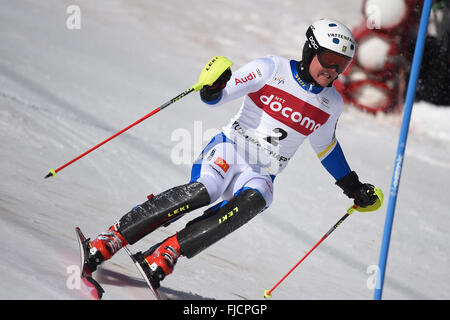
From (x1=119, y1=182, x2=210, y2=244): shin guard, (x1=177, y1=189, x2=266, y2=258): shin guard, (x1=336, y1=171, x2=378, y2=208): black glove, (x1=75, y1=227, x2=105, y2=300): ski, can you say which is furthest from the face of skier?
(x1=75, y1=227, x2=105, y2=300): ski

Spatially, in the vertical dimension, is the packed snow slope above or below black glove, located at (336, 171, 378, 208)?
below

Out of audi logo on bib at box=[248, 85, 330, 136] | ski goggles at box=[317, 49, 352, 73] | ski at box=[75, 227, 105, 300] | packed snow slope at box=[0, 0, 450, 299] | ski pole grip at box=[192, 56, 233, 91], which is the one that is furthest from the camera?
packed snow slope at box=[0, 0, 450, 299]

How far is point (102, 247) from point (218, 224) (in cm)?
65

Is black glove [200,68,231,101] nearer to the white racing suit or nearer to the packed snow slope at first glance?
the white racing suit

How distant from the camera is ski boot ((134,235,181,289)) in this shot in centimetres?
337

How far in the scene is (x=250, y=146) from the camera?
3.91 m

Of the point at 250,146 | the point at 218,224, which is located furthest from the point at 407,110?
the point at 218,224

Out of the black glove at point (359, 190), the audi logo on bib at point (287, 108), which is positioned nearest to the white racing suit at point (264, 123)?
the audi logo on bib at point (287, 108)

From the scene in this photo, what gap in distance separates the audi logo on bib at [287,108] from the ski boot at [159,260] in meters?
1.00

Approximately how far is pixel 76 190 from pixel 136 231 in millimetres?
2022

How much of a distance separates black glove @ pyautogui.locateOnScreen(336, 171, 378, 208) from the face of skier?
2.30 feet

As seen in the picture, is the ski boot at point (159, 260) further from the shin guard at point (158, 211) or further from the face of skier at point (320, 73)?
the face of skier at point (320, 73)

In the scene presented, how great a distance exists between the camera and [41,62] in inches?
349

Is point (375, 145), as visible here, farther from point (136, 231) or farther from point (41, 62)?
point (136, 231)
